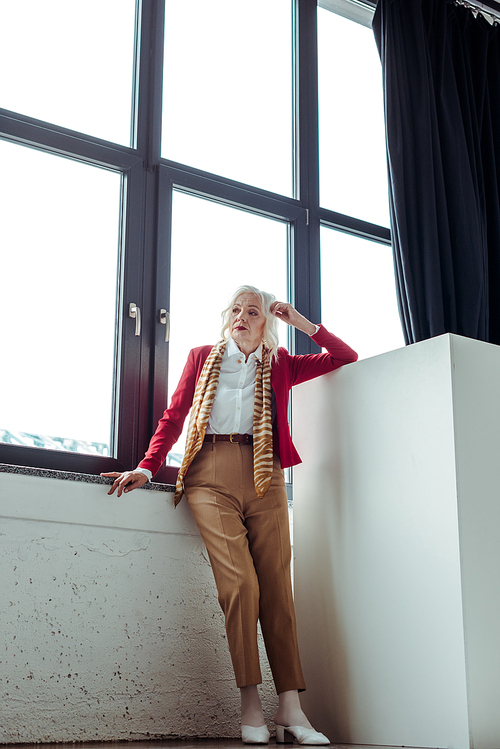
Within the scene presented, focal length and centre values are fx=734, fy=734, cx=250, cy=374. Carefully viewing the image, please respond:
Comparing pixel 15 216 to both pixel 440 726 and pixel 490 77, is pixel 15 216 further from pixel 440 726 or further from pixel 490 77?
pixel 490 77

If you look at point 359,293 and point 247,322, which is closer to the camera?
point 247,322

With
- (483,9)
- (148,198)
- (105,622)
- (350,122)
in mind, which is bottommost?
(105,622)

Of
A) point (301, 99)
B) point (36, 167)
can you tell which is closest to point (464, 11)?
point (301, 99)

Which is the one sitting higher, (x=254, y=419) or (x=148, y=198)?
(x=148, y=198)

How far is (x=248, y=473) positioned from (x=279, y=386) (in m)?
0.33

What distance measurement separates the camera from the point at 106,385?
8.62 ft

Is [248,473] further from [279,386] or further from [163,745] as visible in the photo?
[163,745]

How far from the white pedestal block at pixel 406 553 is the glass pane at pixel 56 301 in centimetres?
84

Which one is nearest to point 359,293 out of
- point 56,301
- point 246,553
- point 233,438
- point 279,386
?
point 279,386

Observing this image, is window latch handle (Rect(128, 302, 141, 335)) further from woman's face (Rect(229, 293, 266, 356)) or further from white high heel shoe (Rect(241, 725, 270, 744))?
white high heel shoe (Rect(241, 725, 270, 744))

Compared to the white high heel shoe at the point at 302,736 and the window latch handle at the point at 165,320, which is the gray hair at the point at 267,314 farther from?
the white high heel shoe at the point at 302,736

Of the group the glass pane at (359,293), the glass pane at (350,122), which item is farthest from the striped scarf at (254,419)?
the glass pane at (350,122)

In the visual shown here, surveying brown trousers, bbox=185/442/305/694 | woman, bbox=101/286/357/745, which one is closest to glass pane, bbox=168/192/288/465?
woman, bbox=101/286/357/745

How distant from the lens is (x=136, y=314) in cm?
267
